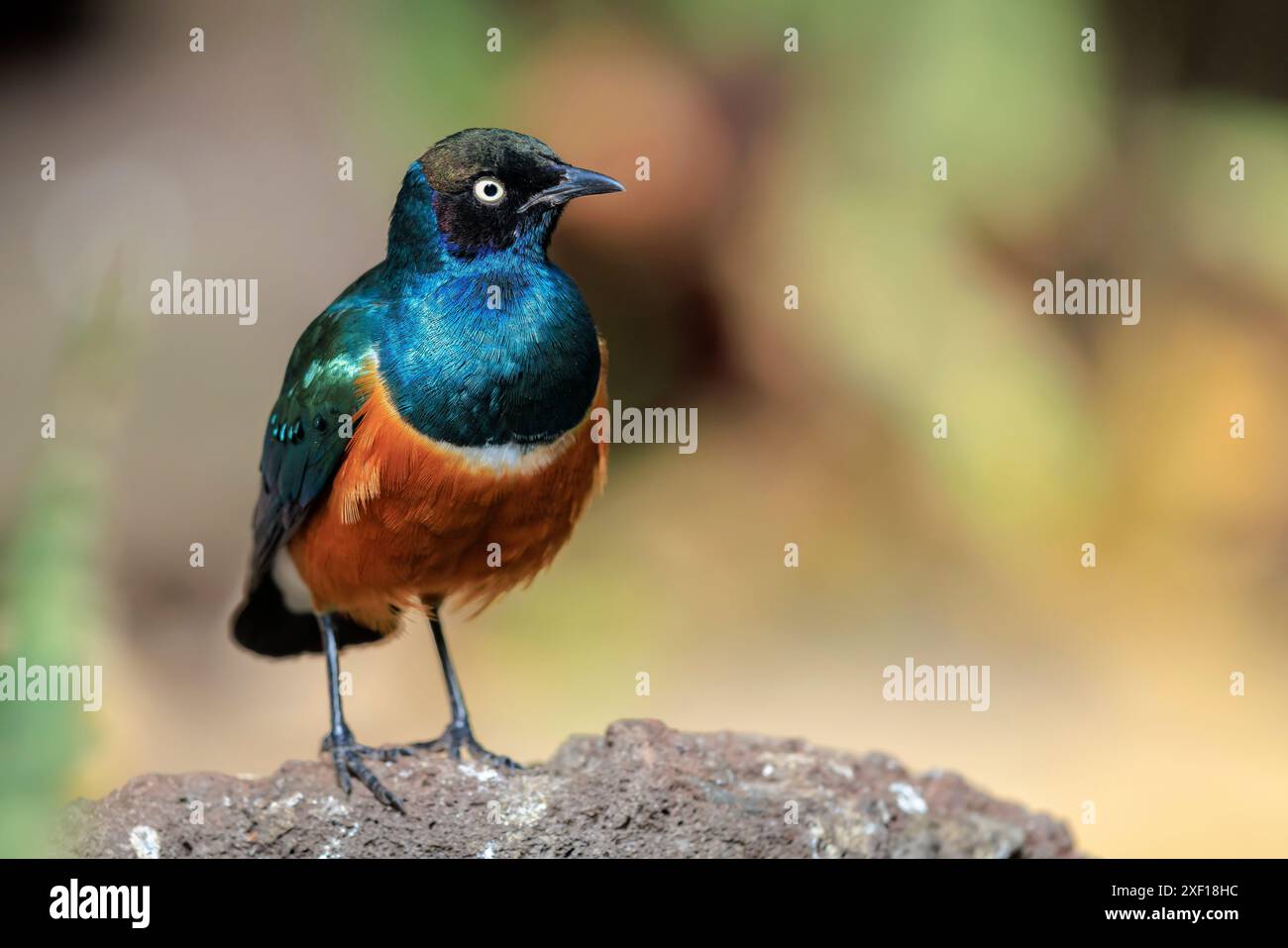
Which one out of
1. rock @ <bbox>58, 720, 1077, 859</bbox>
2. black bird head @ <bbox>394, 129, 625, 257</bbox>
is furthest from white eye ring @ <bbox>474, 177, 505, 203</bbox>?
rock @ <bbox>58, 720, 1077, 859</bbox>

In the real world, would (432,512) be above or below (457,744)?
above

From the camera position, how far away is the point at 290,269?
8.66 metres

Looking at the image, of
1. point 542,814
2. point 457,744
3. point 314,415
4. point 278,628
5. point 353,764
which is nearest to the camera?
point 542,814

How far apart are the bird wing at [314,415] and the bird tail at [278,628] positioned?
1.03 ft

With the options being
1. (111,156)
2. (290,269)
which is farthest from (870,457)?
(111,156)

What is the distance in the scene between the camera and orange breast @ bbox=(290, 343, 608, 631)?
4.61 m

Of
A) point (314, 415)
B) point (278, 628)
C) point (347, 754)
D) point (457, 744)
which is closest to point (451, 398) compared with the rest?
point (314, 415)

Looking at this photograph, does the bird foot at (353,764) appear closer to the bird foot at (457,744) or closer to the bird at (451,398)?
the bird at (451,398)

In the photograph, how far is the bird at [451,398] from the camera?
458cm

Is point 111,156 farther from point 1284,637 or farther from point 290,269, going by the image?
point 1284,637

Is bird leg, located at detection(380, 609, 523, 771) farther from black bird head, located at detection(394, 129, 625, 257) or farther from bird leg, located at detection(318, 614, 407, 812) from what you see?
black bird head, located at detection(394, 129, 625, 257)

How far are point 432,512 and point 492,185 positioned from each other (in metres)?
1.08

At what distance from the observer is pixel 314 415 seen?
4867 millimetres

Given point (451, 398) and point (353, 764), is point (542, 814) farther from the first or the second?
point (451, 398)
